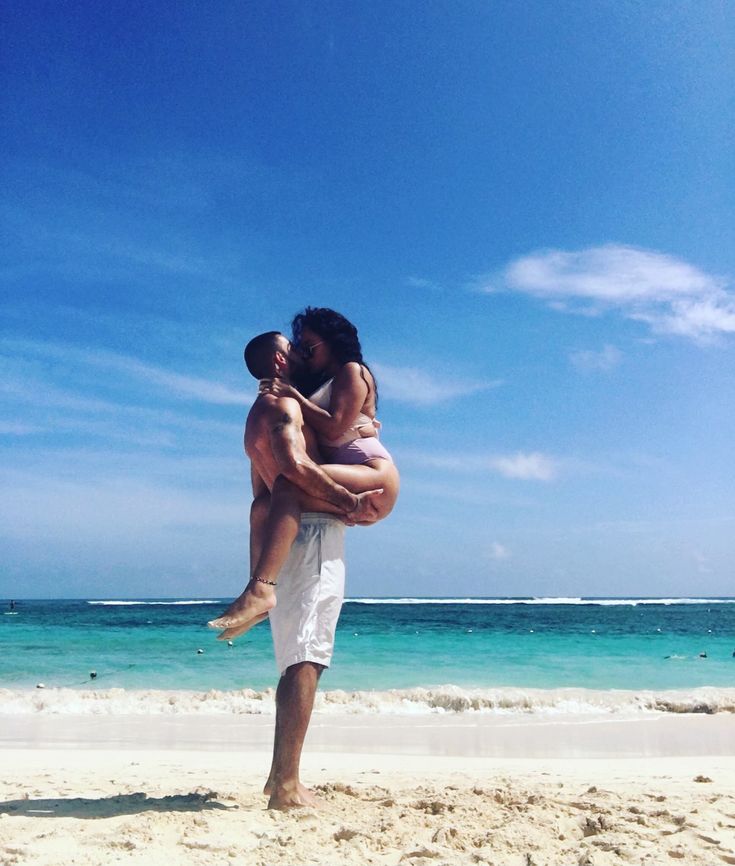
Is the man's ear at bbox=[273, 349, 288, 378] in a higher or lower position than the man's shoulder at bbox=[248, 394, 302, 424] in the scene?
higher

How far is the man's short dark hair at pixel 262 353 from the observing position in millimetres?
4137

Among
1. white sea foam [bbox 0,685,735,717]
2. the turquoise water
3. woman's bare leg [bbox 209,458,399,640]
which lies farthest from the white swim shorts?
the turquoise water

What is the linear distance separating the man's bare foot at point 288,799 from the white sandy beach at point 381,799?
90 millimetres

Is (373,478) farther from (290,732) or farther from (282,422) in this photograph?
(290,732)

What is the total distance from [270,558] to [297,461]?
0.47 metres

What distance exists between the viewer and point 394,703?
1151 cm

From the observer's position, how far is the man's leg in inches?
150

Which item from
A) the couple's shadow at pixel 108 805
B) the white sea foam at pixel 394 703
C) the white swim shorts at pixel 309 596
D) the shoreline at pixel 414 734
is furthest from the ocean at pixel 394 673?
the white swim shorts at pixel 309 596

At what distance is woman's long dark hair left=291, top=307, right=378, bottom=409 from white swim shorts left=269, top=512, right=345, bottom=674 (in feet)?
2.81

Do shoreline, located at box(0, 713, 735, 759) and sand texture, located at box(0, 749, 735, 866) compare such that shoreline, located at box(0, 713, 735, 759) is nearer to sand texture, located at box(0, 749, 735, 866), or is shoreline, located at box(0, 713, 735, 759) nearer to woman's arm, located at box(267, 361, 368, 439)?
sand texture, located at box(0, 749, 735, 866)

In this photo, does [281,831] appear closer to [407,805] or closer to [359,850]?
[359,850]

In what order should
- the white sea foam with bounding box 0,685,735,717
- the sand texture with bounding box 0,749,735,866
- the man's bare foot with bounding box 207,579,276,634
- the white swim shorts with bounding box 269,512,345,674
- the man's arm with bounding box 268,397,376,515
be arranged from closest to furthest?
the sand texture with bounding box 0,749,735,866 → the man's bare foot with bounding box 207,579,276,634 → the man's arm with bounding box 268,397,376,515 → the white swim shorts with bounding box 269,512,345,674 → the white sea foam with bounding box 0,685,735,717

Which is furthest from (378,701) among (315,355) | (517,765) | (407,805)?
(315,355)

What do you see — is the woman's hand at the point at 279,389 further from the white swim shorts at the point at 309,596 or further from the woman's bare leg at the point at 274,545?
the white swim shorts at the point at 309,596
